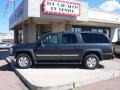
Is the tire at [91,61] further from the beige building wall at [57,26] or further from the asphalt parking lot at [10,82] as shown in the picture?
the beige building wall at [57,26]

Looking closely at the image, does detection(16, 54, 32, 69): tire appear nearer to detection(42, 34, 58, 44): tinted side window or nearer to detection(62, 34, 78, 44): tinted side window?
detection(42, 34, 58, 44): tinted side window

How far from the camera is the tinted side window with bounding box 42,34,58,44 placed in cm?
1364

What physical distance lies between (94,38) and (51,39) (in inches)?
90.9

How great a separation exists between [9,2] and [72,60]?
53.1 ft

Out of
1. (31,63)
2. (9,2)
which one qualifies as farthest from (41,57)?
(9,2)

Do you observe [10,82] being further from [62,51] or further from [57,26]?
[57,26]

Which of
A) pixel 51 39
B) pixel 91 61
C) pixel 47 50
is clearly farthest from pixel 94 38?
pixel 47 50

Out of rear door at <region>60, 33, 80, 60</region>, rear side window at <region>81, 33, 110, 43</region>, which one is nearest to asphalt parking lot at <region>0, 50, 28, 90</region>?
rear door at <region>60, 33, 80, 60</region>

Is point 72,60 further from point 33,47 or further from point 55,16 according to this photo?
point 55,16

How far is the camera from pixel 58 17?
64.3 ft

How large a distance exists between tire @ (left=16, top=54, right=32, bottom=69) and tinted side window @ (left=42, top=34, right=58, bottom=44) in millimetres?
1219

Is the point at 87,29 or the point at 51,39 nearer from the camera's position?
the point at 51,39

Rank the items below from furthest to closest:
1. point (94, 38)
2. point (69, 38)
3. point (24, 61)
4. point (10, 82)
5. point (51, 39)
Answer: point (94, 38) < point (69, 38) < point (51, 39) < point (24, 61) < point (10, 82)

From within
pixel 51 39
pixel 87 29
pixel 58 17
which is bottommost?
pixel 51 39
